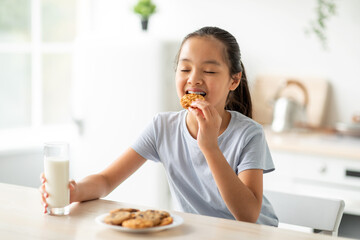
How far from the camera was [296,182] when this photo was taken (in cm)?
275

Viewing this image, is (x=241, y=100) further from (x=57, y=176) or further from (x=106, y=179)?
(x=57, y=176)

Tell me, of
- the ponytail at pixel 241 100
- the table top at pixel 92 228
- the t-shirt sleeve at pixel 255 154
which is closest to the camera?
the table top at pixel 92 228

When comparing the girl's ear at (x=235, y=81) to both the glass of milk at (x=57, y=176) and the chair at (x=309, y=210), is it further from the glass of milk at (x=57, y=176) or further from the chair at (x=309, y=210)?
the glass of milk at (x=57, y=176)

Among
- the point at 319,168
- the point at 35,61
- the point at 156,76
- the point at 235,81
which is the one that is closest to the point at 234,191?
the point at 235,81

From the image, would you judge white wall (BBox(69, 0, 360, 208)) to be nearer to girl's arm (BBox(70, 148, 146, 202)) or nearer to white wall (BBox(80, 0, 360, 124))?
white wall (BBox(80, 0, 360, 124))

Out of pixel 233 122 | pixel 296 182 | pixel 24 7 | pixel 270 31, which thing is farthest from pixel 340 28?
pixel 24 7

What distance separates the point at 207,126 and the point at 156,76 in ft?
5.69

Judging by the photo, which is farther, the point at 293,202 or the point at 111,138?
the point at 111,138

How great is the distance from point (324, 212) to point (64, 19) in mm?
2764

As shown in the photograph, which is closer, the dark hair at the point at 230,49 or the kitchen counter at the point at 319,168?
the dark hair at the point at 230,49

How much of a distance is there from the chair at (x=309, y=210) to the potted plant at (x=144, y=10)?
197 centimetres

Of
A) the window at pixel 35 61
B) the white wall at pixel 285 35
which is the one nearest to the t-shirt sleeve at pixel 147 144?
the white wall at pixel 285 35

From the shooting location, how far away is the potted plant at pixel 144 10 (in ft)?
11.2

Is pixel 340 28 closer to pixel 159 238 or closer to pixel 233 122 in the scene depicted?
pixel 233 122
